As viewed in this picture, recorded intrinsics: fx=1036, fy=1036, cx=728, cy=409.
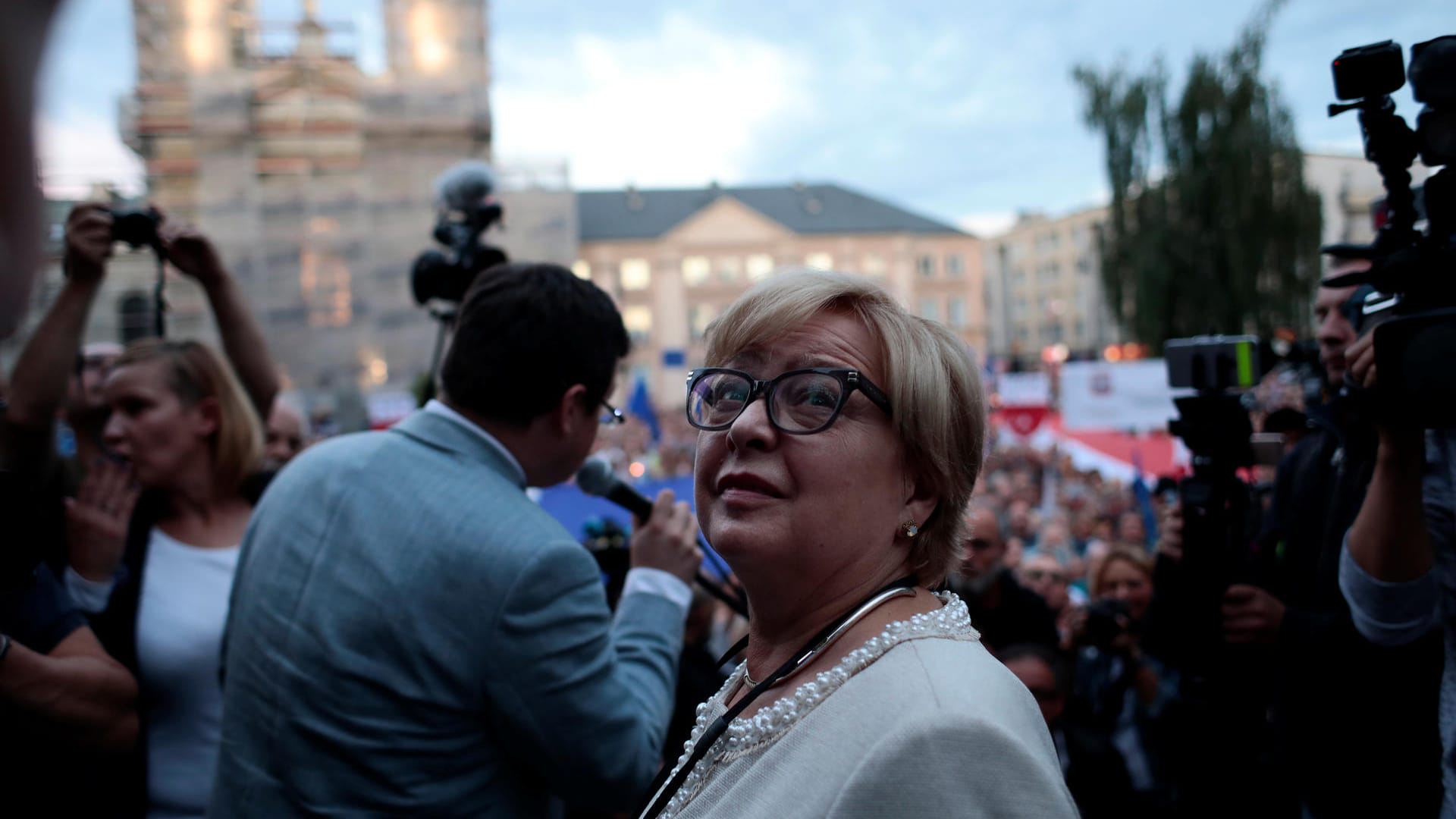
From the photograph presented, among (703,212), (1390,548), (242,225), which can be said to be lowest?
(1390,548)

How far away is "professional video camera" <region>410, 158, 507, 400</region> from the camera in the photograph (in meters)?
3.49

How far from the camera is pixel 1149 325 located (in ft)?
77.8

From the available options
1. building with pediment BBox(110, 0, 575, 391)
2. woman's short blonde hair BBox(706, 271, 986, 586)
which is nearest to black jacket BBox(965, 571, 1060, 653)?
woman's short blonde hair BBox(706, 271, 986, 586)

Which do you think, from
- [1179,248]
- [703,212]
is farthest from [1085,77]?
[703,212]

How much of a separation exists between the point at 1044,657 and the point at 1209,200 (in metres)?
23.2

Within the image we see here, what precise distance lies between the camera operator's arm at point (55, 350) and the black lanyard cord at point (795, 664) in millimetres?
2141

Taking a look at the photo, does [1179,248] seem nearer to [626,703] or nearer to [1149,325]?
[1149,325]

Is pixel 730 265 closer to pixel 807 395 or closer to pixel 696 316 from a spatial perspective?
pixel 696 316

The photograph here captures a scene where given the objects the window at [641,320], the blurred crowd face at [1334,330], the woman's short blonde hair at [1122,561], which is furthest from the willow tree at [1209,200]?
the window at [641,320]

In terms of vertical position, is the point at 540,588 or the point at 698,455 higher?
the point at 698,455

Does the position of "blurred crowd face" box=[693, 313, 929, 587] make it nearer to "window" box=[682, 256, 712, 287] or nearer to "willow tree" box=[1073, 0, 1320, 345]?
"willow tree" box=[1073, 0, 1320, 345]

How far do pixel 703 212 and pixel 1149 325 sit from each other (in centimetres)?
4125

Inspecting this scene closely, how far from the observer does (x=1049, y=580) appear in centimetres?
581

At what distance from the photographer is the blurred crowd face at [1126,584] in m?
4.69
